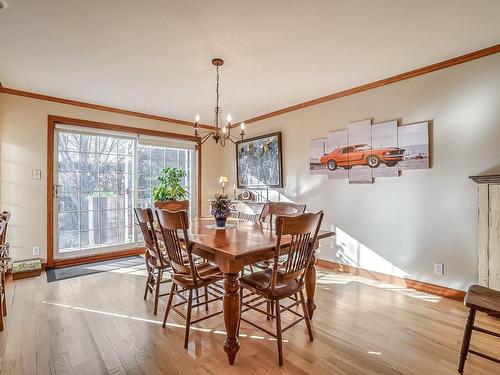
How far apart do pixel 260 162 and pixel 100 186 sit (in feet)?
8.79

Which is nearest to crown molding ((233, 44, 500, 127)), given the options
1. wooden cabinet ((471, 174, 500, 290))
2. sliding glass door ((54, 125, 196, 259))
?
wooden cabinet ((471, 174, 500, 290))

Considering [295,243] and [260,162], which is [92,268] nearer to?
[260,162]

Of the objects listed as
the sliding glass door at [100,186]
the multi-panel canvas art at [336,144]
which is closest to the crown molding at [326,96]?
the sliding glass door at [100,186]

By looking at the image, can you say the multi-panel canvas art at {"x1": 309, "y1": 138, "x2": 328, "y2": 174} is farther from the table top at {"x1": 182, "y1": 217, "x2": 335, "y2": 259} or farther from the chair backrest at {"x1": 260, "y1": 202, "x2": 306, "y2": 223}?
the table top at {"x1": 182, "y1": 217, "x2": 335, "y2": 259}

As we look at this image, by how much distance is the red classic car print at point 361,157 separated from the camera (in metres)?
3.13

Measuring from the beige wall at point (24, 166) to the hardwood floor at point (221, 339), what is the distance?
0.98m

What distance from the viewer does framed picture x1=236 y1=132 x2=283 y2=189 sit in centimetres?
449

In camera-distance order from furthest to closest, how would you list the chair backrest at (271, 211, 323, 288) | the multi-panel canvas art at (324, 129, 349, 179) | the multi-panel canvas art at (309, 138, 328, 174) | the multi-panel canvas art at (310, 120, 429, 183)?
1. the multi-panel canvas art at (309, 138, 328, 174)
2. the multi-panel canvas art at (324, 129, 349, 179)
3. the multi-panel canvas art at (310, 120, 429, 183)
4. the chair backrest at (271, 211, 323, 288)

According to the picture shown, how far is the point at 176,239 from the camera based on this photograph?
1.99m

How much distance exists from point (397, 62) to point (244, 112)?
2.41m

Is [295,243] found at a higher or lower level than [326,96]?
lower

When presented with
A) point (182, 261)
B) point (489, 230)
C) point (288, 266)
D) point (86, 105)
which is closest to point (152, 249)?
point (182, 261)

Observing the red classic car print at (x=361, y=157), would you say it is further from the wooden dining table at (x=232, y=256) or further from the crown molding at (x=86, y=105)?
the crown molding at (x=86, y=105)

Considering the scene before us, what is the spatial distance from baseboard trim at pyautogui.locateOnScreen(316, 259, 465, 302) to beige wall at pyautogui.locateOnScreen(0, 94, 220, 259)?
4.04 metres
